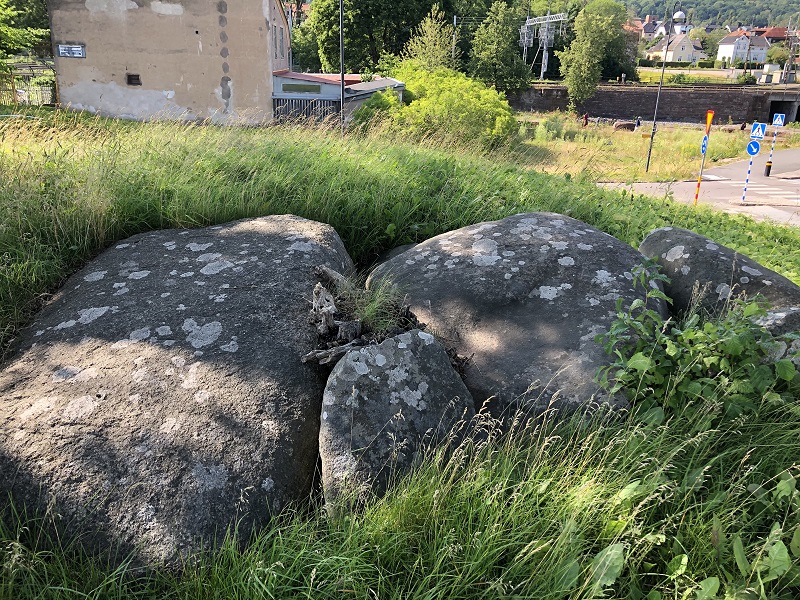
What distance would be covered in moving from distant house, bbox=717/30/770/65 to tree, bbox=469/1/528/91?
12789 cm

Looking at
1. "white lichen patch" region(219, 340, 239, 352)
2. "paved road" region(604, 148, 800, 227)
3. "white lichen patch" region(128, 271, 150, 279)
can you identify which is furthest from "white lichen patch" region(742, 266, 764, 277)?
"paved road" region(604, 148, 800, 227)

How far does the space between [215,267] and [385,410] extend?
179cm

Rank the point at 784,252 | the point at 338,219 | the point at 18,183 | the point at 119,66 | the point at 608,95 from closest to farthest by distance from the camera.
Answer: the point at 18,183, the point at 338,219, the point at 784,252, the point at 119,66, the point at 608,95

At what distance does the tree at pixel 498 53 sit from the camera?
5278 cm

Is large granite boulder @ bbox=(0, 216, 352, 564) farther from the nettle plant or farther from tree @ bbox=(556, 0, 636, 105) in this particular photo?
tree @ bbox=(556, 0, 636, 105)

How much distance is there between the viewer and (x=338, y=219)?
5246 mm

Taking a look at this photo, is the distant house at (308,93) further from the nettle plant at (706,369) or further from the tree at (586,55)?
the tree at (586,55)

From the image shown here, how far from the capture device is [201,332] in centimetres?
320

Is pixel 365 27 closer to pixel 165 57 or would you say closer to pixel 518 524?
pixel 165 57

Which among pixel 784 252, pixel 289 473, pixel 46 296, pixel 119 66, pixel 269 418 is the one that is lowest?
pixel 784 252

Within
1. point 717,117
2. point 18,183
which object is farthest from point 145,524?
point 717,117

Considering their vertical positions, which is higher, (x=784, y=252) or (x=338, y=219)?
(x=338, y=219)

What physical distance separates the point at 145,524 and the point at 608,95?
7064 cm

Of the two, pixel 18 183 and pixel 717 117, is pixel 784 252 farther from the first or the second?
pixel 717 117
